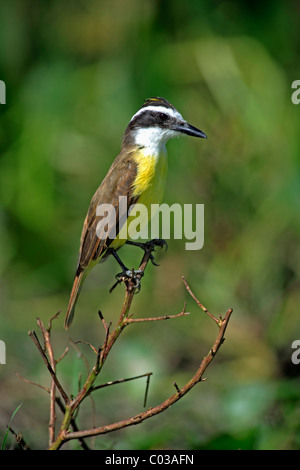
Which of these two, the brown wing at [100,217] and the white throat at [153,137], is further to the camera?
the white throat at [153,137]

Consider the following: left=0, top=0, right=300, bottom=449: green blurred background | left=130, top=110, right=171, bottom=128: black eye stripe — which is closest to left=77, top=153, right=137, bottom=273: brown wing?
left=130, top=110, right=171, bottom=128: black eye stripe

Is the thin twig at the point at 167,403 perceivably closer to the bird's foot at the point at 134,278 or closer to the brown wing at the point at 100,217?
the bird's foot at the point at 134,278

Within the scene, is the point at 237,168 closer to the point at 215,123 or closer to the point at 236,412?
the point at 215,123

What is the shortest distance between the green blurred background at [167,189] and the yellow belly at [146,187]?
4.57 ft

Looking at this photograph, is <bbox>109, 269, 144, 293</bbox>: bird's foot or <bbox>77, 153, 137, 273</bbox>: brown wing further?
<bbox>77, 153, 137, 273</bbox>: brown wing

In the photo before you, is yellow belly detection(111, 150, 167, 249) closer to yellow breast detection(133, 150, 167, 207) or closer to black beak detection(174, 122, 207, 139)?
yellow breast detection(133, 150, 167, 207)

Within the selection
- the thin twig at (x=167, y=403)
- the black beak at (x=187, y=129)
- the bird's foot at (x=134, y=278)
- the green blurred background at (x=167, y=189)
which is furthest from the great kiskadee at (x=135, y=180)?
the green blurred background at (x=167, y=189)

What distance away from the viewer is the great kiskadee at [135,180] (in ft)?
12.6

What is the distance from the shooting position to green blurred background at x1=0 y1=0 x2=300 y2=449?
5.38 m

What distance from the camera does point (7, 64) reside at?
6.74 metres

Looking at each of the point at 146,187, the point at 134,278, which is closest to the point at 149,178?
the point at 146,187

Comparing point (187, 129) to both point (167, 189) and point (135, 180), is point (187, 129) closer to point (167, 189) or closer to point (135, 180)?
point (135, 180)

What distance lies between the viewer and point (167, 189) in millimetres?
5828

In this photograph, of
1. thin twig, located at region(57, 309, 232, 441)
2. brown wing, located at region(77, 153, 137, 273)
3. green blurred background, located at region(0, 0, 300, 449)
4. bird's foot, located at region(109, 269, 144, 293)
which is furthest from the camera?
green blurred background, located at region(0, 0, 300, 449)
